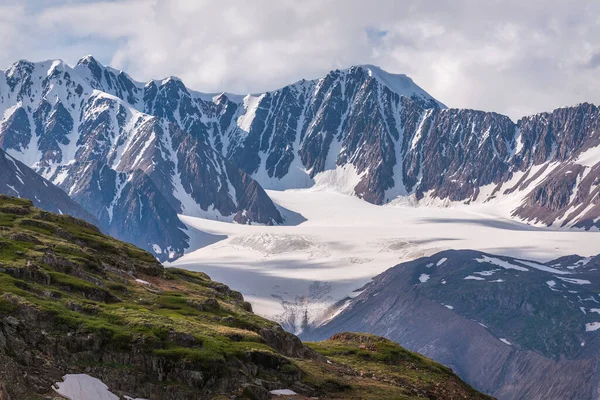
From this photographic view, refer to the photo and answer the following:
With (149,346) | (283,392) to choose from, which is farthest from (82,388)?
(283,392)

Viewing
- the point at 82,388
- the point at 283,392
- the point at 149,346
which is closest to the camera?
the point at 82,388

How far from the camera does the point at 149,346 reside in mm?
59781

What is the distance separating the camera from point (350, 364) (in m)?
78.8

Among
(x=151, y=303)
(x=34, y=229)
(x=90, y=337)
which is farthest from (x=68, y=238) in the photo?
(x=90, y=337)

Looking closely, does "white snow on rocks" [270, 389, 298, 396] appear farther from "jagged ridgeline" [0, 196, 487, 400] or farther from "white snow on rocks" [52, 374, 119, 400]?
"white snow on rocks" [52, 374, 119, 400]

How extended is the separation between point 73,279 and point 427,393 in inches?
1166

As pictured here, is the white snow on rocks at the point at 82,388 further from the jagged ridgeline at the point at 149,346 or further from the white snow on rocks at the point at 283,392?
the white snow on rocks at the point at 283,392

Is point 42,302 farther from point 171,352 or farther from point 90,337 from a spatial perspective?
point 171,352

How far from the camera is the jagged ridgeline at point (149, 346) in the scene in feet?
190

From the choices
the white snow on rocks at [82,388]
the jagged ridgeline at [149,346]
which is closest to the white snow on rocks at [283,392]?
the jagged ridgeline at [149,346]

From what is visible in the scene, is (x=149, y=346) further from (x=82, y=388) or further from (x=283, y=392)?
(x=283, y=392)

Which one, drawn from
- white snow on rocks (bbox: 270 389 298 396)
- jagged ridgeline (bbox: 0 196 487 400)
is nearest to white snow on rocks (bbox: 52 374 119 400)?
jagged ridgeline (bbox: 0 196 487 400)

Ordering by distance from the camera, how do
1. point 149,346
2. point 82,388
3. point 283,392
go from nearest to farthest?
1. point 82,388
2. point 149,346
3. point 283,392

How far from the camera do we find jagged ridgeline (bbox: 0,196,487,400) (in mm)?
58031
